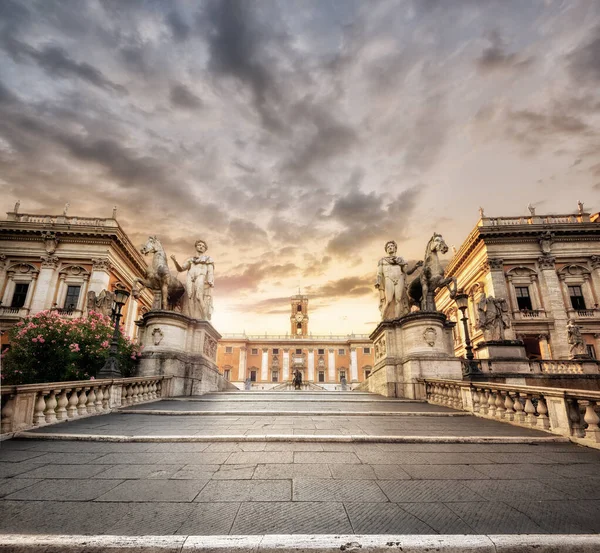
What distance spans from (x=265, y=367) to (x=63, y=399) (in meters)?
65.3

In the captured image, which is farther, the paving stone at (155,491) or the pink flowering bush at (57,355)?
the pink flowering bush at (57,355)

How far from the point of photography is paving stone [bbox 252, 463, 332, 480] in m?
3.19

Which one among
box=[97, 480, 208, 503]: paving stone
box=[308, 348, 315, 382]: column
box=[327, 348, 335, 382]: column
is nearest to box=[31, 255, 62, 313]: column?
box=[97, 480, 208, 503]: paving stone

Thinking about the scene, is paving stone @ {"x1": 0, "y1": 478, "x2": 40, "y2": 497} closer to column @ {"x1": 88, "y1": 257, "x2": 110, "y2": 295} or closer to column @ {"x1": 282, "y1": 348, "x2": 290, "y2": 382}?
column @ {"x1": 88, "y1": 257, "x2": 110, "y2": 295}

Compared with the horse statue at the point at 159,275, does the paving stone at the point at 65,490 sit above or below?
below

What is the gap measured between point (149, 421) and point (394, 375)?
8.73 metres

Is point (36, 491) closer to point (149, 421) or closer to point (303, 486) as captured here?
point (303, 486)

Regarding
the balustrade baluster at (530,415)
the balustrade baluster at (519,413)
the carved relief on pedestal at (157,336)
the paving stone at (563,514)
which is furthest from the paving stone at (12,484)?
the carved relief on pedestal at (157,336)

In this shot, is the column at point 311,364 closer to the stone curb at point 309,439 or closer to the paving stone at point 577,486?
the stone curb at point 309,439

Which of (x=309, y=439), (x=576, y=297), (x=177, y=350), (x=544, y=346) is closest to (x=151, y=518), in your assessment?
(x=309, y=439)

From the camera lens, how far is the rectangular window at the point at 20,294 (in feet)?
92.4

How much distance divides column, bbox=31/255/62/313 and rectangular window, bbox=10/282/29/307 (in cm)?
142

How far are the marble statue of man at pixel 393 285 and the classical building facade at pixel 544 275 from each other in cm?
1931

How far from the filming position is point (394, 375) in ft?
39.9
